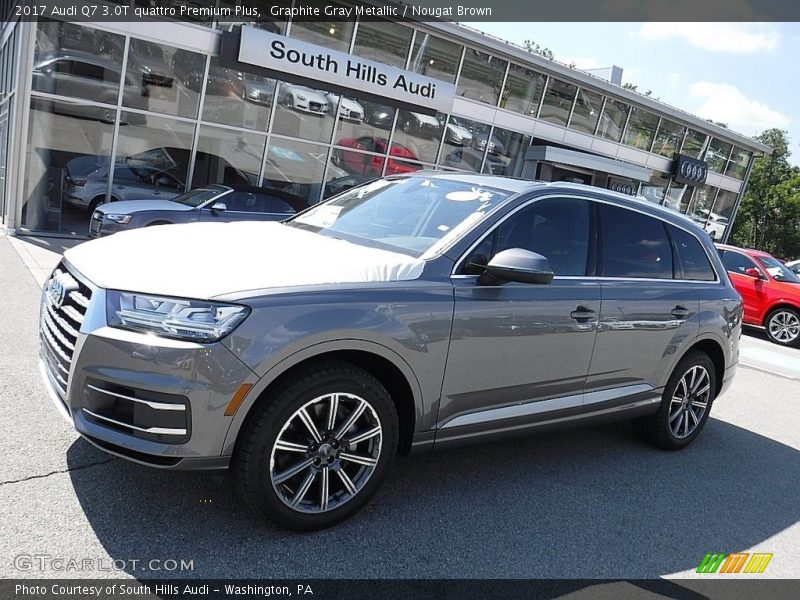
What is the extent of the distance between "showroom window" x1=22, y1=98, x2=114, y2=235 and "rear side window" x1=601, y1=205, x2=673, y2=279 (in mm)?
11158

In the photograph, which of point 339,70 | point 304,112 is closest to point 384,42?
point 339,70

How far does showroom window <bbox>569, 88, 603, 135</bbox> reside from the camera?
22.2 meters

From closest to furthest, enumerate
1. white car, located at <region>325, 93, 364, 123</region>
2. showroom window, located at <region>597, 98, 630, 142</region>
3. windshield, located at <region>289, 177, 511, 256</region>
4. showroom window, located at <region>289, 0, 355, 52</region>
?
windshield, located at <region>289, 177, 511, 256</region>
showroom window, located at <region>289, 0, 355, 52</region>
white car, located at <region>325, 93, 364, 123</region>
showroom window, located at <region>597, 98, 630, 142</region>

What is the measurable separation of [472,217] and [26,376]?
3.30 m

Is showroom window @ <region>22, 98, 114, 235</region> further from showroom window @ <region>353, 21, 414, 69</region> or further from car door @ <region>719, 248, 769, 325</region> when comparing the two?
car door @ <region>719, 248, 769, 325</region>

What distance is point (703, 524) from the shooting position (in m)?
3.94

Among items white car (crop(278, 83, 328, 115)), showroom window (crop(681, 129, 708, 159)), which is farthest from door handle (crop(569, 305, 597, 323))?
showroom window (crop(681, 129, 708, 159))

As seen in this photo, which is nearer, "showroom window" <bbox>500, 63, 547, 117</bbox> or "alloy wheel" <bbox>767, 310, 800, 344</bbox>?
"alloy wheel" <bbox>767, 310, 800, 344</bbox>

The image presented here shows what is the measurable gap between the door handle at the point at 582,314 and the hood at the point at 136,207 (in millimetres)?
7862

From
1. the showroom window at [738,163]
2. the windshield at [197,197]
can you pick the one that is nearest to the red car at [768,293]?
the windshield at [197,197]

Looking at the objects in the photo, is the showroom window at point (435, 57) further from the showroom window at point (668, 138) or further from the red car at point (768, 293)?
the showroom window at point (668, 138)

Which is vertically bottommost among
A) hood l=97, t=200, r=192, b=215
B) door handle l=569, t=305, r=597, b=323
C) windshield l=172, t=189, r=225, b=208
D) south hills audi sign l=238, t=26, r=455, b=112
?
hood l=97, t=200, r=192, b=215

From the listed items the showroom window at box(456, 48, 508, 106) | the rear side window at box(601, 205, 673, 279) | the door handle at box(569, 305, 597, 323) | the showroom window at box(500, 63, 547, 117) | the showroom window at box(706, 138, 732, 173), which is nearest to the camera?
the door handle at box(569, 305, 597, 323)

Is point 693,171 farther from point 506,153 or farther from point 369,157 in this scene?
point 369,157
